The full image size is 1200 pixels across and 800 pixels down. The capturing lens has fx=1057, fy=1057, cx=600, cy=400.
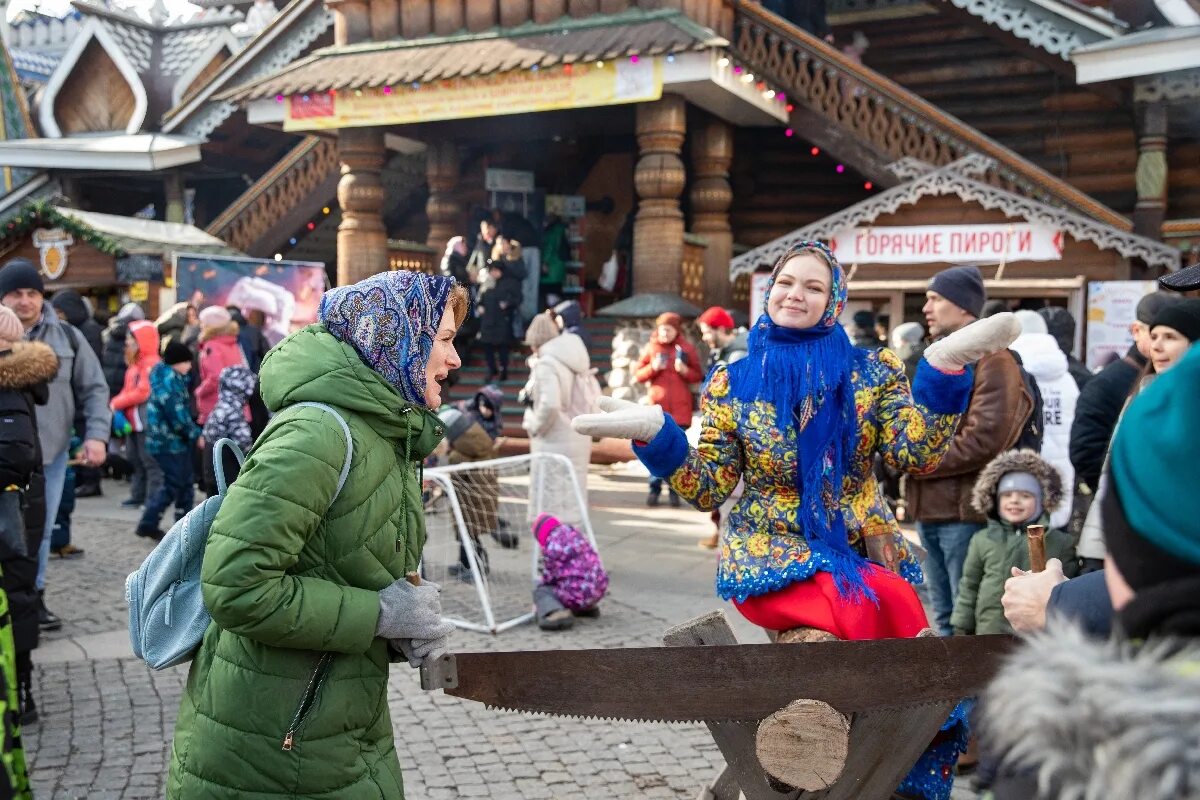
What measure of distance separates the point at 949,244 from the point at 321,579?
1014cm

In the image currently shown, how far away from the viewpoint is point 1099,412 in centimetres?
478

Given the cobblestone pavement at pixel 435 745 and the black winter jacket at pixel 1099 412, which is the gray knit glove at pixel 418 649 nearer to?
the cobblestone pavement at pixel 435 745

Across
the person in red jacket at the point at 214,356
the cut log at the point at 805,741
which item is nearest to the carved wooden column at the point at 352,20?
the person in red jacket at the point at 214,356

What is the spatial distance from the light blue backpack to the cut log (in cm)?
144

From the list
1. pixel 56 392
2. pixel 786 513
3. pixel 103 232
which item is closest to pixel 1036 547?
pixel 786 513

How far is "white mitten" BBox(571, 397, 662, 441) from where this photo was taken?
319 cm

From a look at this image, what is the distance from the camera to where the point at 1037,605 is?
1840mm

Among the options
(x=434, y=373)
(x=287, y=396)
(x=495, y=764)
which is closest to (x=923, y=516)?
(x=495, y=764)

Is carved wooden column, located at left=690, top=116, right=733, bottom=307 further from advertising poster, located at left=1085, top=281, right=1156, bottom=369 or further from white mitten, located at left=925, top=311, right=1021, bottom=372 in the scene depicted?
white mitten, located at left=925, top=311, right=1021, bottom=372

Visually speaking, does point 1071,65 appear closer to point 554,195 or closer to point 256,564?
point 554,195

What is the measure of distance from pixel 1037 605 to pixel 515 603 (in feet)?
18.2

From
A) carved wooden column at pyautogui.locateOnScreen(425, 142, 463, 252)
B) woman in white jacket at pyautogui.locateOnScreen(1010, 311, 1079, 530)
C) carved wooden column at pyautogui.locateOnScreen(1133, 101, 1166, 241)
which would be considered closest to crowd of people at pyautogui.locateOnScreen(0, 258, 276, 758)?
woman in white jacket at pyautogui.locateOnScreen(1010, 311, 1079, 530)

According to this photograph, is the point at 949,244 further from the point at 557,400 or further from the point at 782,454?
the point at 782,454

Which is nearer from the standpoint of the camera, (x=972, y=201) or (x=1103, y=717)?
(x=1103, y=717)
